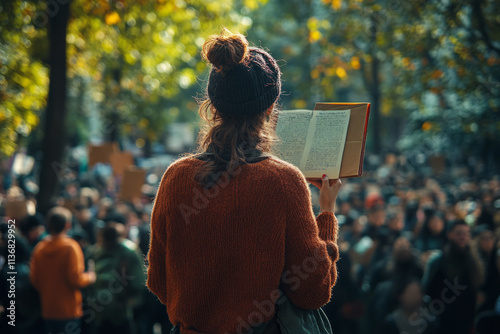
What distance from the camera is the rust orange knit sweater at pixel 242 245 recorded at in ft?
6.47

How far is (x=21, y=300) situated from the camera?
549cm

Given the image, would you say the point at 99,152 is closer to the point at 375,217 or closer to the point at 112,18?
the point at 112,18

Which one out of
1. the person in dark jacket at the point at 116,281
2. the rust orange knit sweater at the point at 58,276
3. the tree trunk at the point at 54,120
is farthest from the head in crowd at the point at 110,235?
the tree trunk at the point at 54,120

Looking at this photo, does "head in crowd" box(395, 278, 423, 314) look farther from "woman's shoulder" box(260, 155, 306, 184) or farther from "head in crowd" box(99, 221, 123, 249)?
"woman's shoulder" box(260, 155, 306, 184)

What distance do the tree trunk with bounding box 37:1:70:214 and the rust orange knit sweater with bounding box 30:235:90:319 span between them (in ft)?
10.4

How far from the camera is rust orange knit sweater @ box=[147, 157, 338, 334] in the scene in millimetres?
1973

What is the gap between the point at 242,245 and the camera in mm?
1993

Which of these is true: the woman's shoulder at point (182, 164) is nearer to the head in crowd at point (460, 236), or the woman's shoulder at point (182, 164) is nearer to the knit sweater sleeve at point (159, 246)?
the knit sweater sleeve at point (159, 246)

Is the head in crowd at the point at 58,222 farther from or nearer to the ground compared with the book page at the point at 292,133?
nearer to the ground

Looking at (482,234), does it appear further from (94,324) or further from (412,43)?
(94,324)

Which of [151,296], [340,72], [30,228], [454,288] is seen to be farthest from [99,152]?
[454,288]

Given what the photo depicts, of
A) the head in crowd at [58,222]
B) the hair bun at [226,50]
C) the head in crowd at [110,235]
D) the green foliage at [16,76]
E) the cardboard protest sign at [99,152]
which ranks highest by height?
the hair bun at [226,50]

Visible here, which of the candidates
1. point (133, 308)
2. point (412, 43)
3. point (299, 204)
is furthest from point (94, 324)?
point (412, 43)

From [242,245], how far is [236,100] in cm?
55
